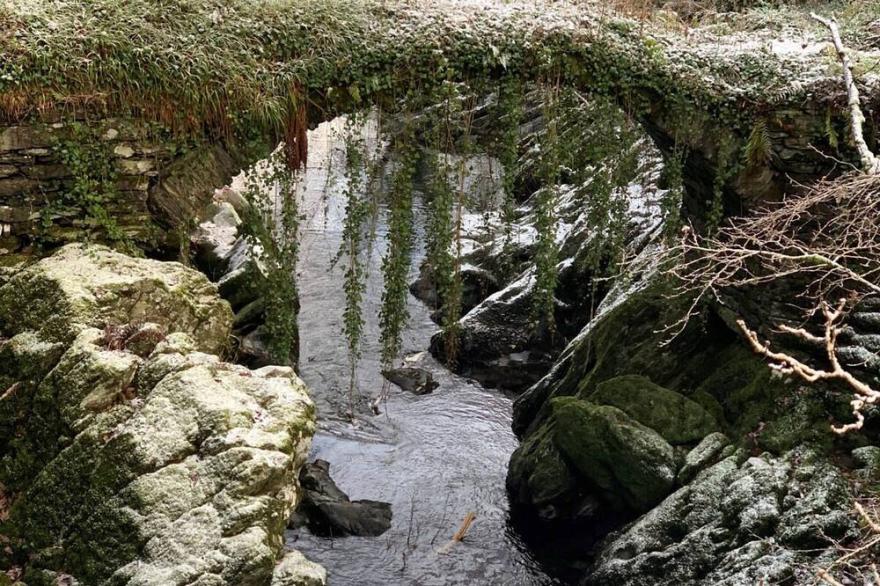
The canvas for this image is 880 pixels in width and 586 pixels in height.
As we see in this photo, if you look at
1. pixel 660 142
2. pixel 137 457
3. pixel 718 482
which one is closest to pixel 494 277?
pixel 660 142

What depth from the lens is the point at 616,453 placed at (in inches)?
285

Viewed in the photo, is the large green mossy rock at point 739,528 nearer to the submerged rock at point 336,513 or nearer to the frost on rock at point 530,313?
the submerged rock at point 336,513

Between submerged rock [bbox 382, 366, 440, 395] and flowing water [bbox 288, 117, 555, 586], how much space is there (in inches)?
4.1

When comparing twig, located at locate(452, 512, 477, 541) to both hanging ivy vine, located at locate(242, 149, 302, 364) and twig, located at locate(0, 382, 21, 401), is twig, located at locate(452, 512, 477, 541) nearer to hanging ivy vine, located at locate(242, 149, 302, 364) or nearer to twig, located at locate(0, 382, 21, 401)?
hanging ivy vine, located at locate(242, 149, 302, 364)

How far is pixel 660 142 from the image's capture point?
29.3ft

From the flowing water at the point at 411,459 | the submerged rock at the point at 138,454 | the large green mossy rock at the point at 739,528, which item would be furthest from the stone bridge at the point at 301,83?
the large green mossy rock at the point at 739,528

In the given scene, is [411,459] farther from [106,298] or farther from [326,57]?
[326,57]

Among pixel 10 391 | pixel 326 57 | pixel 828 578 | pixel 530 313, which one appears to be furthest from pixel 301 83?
pixel 828 578

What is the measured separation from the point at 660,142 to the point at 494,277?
420 centimetres

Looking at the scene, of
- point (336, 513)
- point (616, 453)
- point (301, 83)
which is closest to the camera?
point (616, 453)

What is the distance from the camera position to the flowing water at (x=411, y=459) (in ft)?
23.7

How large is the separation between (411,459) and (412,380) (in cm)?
162

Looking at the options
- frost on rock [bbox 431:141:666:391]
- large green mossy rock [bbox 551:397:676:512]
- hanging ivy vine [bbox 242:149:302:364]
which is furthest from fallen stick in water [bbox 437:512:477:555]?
frost on rock [bbox 431:141:666:391]

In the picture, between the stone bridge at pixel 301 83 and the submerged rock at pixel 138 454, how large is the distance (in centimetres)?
179
